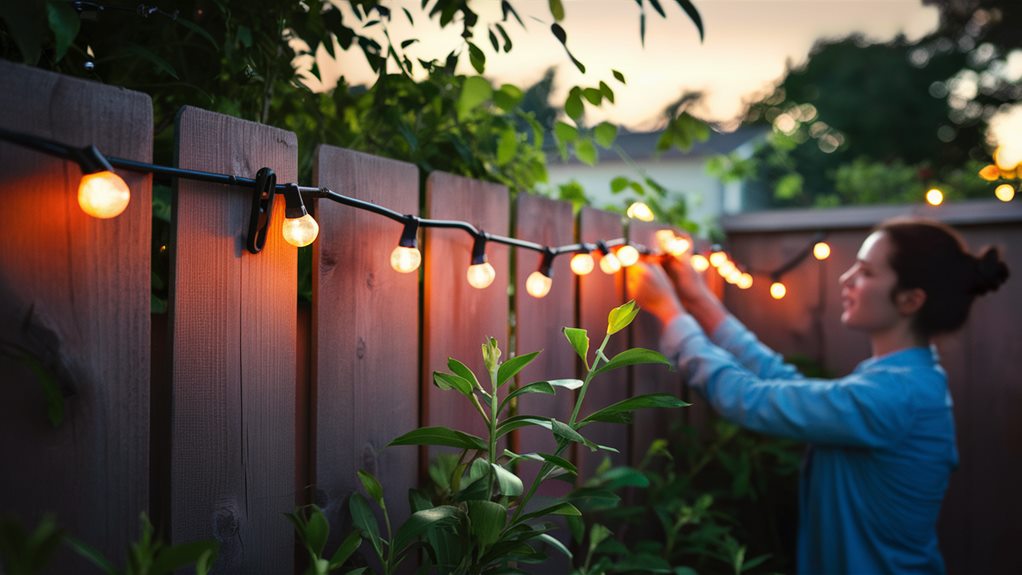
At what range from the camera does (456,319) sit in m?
1.35

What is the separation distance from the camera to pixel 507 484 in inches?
32.6

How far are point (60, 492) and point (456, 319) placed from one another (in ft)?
2.31

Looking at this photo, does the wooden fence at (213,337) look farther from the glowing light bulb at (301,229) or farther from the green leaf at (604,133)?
the green leaf at (604,133)

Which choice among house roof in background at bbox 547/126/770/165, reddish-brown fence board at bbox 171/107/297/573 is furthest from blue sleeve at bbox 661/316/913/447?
house roof in background at bbox 547/126/770/165

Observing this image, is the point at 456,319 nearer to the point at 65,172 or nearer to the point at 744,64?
the point at 65,172

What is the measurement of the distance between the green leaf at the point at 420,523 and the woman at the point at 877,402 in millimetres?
1164

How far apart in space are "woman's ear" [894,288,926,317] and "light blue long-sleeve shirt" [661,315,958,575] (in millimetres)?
105

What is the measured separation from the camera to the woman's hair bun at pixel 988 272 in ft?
6.69

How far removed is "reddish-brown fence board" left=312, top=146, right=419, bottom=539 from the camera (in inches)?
42.0

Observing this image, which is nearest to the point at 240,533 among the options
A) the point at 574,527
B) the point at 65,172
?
the point at 65,172

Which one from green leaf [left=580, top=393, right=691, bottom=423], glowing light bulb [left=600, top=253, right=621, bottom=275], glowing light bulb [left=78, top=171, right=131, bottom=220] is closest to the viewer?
glowing light bulb [left=78, top=171, right=131, bottom=220]

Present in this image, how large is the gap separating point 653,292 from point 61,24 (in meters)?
1.56

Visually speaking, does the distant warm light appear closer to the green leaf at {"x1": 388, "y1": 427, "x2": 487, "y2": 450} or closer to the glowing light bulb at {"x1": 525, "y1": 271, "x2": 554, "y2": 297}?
the glowing light bulb at {"x1": 525, "y1": 271, "x2": 554, "y2": 297}

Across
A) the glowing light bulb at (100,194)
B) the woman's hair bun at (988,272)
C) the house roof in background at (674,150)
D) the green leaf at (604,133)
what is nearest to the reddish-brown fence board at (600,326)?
the green leaf at (604,133)
